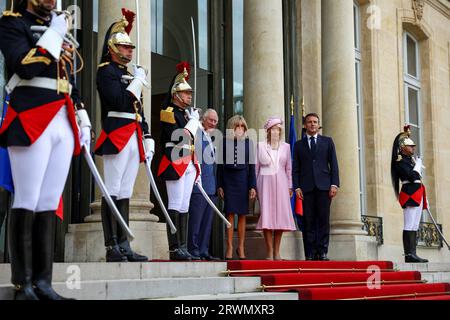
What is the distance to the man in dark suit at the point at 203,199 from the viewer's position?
817cm

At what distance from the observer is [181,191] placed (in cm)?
764

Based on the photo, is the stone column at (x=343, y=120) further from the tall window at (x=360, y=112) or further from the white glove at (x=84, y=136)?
the white glove at (x=84, y=136)

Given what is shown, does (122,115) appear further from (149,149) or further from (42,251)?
(42,251)

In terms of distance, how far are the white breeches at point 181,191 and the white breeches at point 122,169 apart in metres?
1.08

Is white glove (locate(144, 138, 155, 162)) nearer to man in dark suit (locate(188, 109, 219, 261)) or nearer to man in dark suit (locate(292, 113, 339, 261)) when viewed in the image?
man in dark suit (locate(188, 109, 219, 261))

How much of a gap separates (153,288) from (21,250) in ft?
5.10

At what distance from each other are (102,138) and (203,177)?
7.23ft

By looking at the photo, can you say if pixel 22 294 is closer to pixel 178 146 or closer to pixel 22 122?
pixel 22 122

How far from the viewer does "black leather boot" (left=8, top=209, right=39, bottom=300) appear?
4402 millimetres

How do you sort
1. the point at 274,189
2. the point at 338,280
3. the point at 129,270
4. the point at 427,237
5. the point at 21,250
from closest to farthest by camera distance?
the point at 21,250, the point at 129,270, the point at 338,280, the point at 274,189, the point at 427,237

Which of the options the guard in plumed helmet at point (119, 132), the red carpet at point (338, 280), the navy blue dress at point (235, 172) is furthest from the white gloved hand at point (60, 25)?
the navy blue dress at point (235, 172)

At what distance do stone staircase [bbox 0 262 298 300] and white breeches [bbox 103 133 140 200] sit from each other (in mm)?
678

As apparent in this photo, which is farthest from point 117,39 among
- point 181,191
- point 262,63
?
point 262,63
